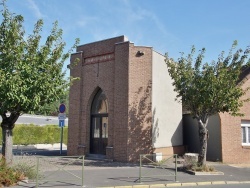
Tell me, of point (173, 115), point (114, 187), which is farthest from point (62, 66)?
point (173, 115)

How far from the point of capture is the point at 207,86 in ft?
46.7

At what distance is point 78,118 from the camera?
1923cm

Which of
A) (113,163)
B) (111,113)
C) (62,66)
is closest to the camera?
(62,66)

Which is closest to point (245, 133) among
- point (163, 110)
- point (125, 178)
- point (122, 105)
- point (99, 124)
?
point (163, 110)

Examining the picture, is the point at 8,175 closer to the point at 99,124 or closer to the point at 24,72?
the point at 24,72

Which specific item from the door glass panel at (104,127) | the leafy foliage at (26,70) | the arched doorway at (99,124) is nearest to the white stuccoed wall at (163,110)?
the door glass panel at (104,127)

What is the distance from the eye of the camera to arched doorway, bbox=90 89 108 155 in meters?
18.5

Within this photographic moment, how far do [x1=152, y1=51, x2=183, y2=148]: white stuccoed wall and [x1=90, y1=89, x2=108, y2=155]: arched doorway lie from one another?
3157mm

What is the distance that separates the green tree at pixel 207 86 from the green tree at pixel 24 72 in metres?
6.09

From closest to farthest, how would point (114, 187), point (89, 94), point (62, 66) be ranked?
1. point (114, 187)
2. point (62, 66)
3. point (89, 94)

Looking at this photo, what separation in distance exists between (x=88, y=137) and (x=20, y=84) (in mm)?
9062

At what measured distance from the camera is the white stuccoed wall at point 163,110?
57.9 ft

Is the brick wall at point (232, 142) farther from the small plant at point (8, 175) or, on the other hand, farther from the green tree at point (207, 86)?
the small plant at point (8, 175)

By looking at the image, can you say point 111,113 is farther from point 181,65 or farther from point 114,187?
point 114,187
